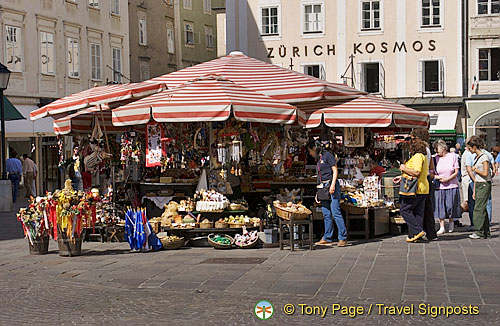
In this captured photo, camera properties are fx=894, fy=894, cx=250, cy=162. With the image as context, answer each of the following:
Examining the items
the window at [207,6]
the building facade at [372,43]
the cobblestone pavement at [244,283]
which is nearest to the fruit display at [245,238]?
the cobblestone pavement at [244,283]

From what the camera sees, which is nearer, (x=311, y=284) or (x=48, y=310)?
(x=48, y=310)

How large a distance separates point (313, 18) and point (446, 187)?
28.5 m

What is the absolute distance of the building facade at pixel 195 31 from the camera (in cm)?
5644

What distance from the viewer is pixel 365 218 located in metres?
15.6

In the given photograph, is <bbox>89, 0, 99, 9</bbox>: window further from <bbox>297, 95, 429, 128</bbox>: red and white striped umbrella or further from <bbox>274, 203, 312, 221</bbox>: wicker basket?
<bbox>274, 203, 312, 221</bbox>: wicker basket

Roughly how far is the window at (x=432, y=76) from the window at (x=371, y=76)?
2.22 m

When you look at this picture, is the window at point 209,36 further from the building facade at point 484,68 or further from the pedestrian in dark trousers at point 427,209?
the pedestrian in dark trousers at point 427,209

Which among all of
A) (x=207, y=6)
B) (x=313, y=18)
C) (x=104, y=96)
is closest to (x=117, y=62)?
(x=313, y=18)

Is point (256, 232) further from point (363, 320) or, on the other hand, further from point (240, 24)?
point (240, 24)

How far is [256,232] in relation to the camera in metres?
14.9

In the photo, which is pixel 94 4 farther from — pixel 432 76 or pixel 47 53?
pixel 432 76

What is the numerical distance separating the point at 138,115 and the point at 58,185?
67.8 feet

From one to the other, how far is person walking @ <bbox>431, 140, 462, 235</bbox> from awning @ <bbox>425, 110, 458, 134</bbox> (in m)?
24.9

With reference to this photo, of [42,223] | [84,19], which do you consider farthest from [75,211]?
[84,19]
